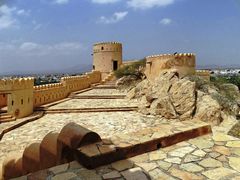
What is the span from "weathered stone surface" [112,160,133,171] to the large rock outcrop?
7.13 metres

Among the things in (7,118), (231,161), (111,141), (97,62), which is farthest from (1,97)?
(97,62)

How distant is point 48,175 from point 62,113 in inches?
387

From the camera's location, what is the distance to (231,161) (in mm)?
3316

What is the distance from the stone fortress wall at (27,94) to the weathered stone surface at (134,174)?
953 centimetres

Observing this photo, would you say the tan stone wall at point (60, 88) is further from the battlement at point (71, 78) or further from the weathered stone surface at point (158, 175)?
the weathered stone surface at point (158, 175)

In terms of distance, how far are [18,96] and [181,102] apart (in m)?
7.45

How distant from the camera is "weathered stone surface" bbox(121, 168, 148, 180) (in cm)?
295

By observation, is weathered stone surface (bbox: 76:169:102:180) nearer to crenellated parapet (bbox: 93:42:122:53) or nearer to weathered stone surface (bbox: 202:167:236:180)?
weathered stone surface (bbox: 202:167:236:180)

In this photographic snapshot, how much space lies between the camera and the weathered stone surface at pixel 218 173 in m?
2.96

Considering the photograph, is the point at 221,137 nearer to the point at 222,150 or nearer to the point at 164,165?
the point at 222,150

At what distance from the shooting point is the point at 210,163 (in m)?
3.29

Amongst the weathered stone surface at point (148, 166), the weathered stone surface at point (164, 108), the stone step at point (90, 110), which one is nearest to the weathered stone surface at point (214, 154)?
the weathered stone surface at point (148, 166)

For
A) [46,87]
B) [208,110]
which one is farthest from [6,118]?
[208,110]

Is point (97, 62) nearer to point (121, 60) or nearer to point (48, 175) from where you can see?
point (121, 60)
